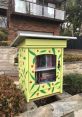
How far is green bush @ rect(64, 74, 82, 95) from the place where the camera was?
252 inches

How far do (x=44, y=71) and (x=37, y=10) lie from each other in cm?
1247

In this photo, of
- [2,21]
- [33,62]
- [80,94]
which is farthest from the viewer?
[2,21]

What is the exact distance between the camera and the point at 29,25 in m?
16.9

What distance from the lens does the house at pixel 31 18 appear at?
1584 centimetres

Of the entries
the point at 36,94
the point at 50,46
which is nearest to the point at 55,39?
the point at 50,46

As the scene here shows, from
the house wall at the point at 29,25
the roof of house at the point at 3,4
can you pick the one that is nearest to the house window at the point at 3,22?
the roof of house at the point at 3,4

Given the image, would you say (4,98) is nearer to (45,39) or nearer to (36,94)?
(36,94)

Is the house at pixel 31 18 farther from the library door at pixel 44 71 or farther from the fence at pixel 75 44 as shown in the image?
the library door at pixel 44 71

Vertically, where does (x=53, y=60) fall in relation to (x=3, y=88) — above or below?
above

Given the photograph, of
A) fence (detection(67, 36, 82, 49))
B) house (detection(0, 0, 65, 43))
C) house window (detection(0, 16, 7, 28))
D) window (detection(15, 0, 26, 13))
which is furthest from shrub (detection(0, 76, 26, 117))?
house window (detection(0, 16, 7, 28))

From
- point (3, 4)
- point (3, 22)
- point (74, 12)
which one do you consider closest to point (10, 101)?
point (3, 4)

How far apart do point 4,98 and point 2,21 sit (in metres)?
19.2

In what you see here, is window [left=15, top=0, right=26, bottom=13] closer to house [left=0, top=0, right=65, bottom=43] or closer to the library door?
house [left=0, top=0, right=65, bottom=43]

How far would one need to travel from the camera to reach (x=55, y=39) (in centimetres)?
524
